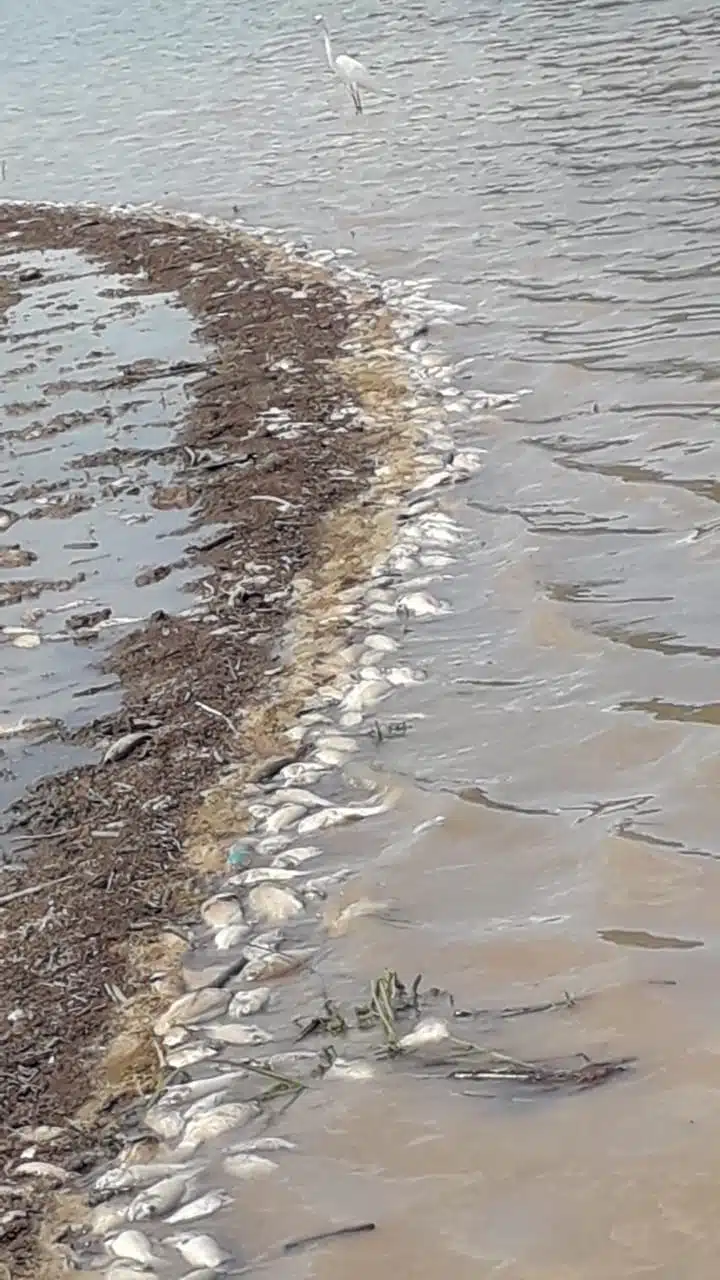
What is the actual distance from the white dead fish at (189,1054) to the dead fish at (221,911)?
0.51 metres

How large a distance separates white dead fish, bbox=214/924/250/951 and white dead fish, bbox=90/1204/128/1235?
957 mm

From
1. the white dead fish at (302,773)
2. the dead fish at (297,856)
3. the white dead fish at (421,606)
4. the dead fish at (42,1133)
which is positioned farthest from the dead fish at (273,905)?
the white dead fish at (421,606)

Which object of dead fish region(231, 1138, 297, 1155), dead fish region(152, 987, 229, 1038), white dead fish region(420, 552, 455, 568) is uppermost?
white dead fish region(420, 552, 455, 568)

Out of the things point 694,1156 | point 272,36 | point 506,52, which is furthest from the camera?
point 272,36

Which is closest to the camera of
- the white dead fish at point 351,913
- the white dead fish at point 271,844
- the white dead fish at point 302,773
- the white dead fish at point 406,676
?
the white dead fish at point 351,913

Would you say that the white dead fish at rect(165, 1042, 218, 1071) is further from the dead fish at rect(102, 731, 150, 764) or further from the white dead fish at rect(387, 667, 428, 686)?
the white dead fish at rect(387, 667, 428, 686)

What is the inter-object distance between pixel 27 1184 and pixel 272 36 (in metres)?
19.6

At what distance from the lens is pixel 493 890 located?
423 centimetres

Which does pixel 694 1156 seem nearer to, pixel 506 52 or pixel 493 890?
pixel 493 890

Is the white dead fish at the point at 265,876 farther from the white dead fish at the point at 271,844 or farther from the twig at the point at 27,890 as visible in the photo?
the twig at the point at 27,890

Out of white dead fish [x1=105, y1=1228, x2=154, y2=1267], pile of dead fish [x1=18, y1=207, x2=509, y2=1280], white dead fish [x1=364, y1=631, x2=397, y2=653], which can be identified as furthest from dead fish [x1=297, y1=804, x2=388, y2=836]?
white dead fish [x1=105, y1=1228, x2=154, y2=1267]

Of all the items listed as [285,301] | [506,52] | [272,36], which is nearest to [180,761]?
[285,301]

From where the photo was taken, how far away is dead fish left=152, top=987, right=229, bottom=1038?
397 centimetres

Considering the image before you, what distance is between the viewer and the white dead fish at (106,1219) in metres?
3.31
